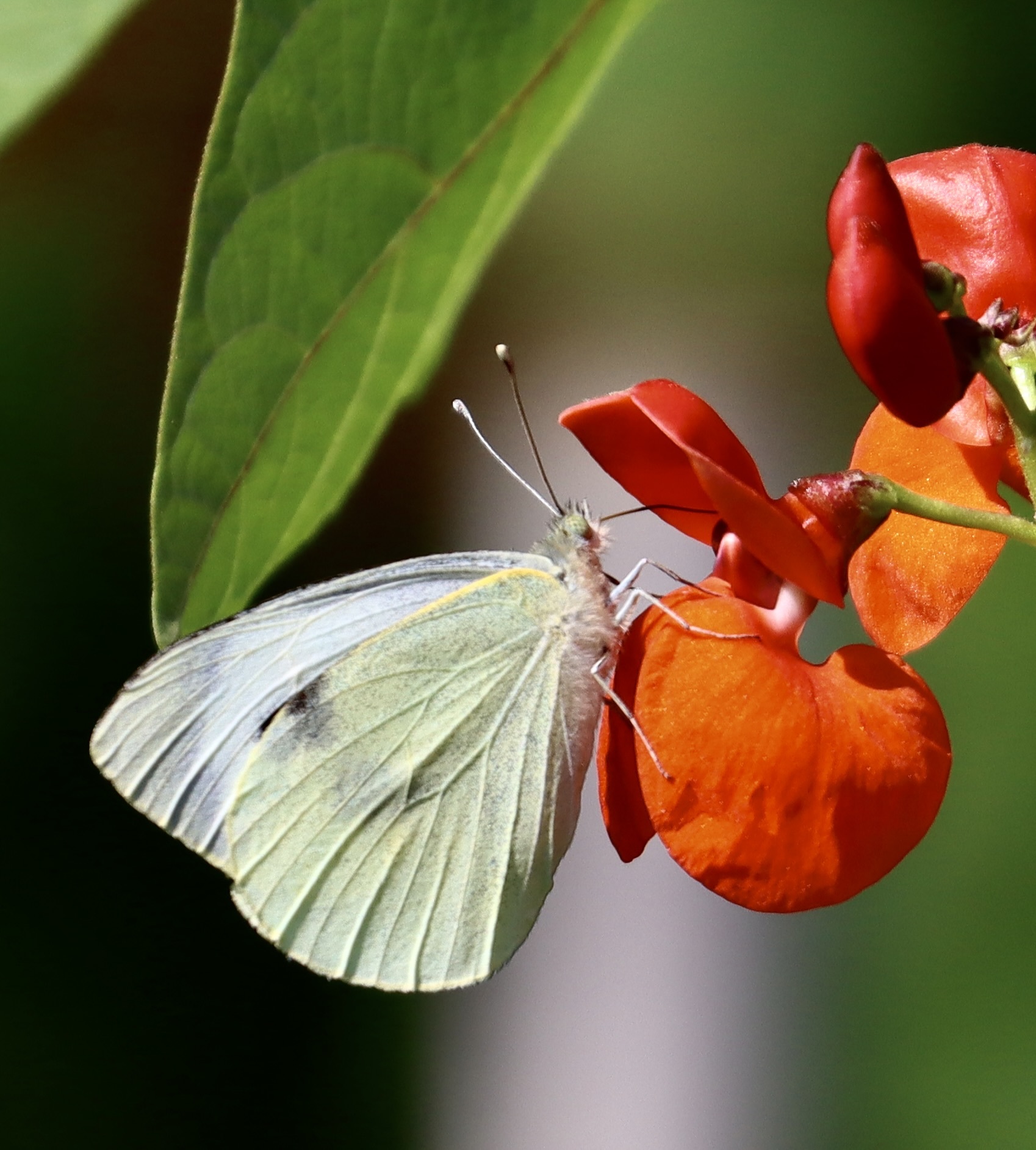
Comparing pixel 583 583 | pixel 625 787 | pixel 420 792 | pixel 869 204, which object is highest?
pixel 869 204

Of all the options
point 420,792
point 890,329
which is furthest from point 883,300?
point 420,792

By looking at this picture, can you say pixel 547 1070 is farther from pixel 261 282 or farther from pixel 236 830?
pixel 261 282

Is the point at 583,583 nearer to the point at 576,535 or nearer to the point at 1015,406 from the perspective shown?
the point at 576,535

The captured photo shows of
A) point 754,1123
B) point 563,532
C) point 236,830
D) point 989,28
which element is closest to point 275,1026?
point 754,1123

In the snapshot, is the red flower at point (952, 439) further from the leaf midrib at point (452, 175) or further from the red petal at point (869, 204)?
the leaf midrib at point (452, 175)

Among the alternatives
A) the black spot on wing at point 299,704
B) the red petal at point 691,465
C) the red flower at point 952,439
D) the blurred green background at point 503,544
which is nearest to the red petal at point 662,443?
the red petal at point 691,465
